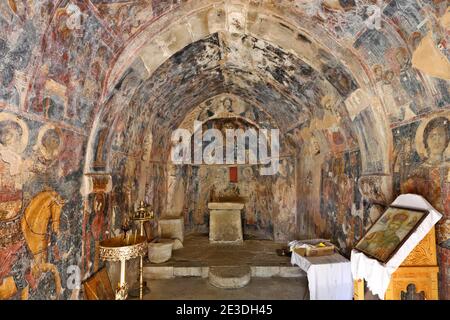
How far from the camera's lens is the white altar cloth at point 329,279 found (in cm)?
520

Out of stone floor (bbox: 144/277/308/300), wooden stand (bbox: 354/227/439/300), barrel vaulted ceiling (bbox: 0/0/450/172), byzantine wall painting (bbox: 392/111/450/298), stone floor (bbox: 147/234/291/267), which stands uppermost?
barrel vaulted ceiling (bbox: 0/0/450/172)

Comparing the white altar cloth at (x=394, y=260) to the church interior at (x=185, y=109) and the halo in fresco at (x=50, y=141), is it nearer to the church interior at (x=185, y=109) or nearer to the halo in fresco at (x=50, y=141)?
the church interior at (x=185, y=109)

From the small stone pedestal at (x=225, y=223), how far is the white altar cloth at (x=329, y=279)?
455 centimetres

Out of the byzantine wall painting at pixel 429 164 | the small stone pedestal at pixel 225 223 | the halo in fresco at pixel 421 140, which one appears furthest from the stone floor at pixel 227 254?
the halo in fresco at pixel 421 140

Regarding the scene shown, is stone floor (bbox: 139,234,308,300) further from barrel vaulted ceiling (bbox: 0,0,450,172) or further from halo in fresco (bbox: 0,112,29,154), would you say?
halo in fresco (bbox: 0,112,29,154)

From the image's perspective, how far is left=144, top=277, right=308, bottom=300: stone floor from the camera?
6.09 m

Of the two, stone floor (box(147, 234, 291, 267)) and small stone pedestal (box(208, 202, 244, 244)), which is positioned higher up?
small stone pedestal (box(208, 202, 244, 244))

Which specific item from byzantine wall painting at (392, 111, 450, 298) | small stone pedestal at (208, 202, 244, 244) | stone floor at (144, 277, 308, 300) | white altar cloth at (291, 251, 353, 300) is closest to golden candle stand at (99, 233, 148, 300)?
stone floor at (144, 277, 308, 300)

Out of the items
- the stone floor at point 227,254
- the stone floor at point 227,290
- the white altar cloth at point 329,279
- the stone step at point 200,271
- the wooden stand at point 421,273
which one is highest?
the wooden stand at point 421,273

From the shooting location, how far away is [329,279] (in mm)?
5250

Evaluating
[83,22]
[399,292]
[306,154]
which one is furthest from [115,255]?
[306,154]

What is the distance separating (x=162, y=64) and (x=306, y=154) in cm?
517

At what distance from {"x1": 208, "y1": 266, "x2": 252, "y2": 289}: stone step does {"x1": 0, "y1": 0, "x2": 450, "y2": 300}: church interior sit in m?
0.07

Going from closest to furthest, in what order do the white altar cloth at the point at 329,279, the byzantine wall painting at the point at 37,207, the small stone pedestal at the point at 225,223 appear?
1. the byzantine wall painting at the point at 37,207
2. the white altar cloth at the point at 329,279
3. the small stone pedestal at the point at 225,223
